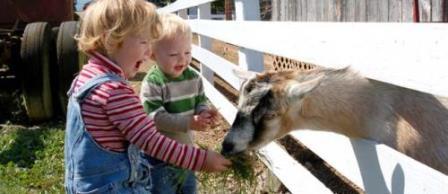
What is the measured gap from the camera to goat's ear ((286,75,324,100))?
2863mm

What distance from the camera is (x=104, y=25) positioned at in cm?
239

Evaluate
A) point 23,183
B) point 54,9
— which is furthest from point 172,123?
point 54,9

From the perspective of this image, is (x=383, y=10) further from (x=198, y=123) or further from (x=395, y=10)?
(x=198, y=123)

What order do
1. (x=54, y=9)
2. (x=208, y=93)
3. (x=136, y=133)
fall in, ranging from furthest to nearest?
(x=54, y=9) → (x=208, y=93) → (x=136, y=133)

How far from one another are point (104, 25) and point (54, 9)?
691 centimetres

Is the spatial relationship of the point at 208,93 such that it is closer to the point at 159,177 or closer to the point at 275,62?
the point at 275,62

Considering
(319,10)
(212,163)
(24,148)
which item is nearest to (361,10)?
(319,10)

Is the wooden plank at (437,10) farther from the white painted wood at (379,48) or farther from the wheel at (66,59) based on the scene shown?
the wheel at (66,59)

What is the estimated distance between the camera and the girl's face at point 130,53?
2.47m

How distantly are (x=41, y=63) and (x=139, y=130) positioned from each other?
5.12 meters

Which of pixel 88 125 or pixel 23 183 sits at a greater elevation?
pixel 88 125

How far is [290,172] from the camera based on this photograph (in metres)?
4.05

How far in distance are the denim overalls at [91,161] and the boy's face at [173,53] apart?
2.26 ft

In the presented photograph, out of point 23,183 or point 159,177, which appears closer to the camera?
point 159,177
